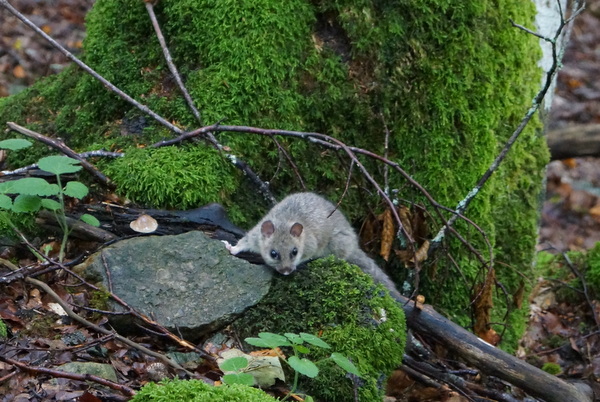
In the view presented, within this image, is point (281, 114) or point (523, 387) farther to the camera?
point (281, 114)

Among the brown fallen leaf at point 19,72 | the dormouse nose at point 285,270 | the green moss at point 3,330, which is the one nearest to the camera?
the green moss at point 3,330

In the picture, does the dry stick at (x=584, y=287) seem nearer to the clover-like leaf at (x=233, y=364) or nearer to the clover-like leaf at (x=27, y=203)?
the clover-like leaf at (x=233, y=364)

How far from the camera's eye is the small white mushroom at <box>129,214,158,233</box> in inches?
184

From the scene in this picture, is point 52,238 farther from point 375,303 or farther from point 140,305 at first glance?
point 375,303

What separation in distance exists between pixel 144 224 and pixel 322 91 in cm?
188

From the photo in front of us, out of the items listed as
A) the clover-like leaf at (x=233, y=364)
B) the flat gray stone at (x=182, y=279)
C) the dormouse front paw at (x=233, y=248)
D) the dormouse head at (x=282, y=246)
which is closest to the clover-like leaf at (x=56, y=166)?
the flat gray stone at (x=182, y=279)

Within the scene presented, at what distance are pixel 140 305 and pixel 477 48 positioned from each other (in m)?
3.53

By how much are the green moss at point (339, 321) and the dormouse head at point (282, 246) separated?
0.39 ft

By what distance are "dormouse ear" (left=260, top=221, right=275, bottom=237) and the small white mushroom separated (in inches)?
30.2

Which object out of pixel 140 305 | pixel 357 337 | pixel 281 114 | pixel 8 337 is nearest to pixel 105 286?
pixel 140 305

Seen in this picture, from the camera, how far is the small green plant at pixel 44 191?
4102 millimetres

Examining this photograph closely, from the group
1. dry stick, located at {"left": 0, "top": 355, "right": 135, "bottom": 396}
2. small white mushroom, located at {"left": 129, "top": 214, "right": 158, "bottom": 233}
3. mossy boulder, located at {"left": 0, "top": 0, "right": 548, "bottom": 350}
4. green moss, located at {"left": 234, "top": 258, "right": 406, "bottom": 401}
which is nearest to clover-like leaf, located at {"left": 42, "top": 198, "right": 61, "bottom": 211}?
small white mushroom, located at {"left": 129, "top": 214, "right": 158, "bottom": 233}

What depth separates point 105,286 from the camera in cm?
420

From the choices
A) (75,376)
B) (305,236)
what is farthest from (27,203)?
(305,236)
